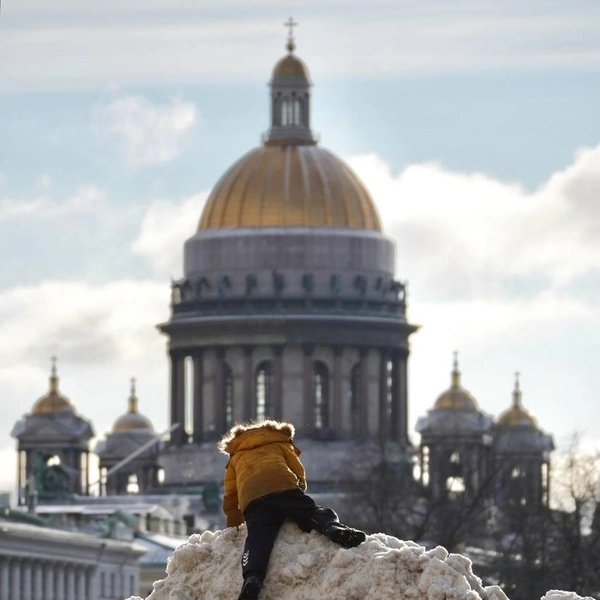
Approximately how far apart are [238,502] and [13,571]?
109935mm

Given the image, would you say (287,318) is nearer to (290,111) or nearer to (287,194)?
(287,194)

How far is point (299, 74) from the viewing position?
617 feet

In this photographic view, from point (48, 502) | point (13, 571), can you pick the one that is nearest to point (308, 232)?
point (48, 502)

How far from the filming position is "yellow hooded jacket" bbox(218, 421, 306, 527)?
16.7 metres

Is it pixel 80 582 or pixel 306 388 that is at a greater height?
pixel 306 388

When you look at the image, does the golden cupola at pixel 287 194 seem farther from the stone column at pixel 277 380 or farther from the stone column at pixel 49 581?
the stone column at pixel 49 581

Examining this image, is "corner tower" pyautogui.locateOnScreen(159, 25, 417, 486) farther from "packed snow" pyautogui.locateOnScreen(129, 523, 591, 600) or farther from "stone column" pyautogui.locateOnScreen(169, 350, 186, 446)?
"packed snow" pyautogui.locateOnScreen(129, 523, 591, 600)

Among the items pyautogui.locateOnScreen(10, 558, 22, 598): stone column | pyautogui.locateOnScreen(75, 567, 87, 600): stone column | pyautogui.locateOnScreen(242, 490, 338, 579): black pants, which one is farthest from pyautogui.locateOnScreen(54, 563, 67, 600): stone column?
pyautogui.locateOnScreen(242, 490, 338, 579): black pants

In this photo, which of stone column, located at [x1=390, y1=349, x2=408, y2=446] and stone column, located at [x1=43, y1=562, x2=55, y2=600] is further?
stone column, located at [x1=390, y1=349, x2=408, y2=446]

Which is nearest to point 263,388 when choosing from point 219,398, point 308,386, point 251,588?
point 308,386

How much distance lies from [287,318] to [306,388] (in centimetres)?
329

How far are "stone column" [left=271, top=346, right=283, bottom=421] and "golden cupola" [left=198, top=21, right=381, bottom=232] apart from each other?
5.86 meters

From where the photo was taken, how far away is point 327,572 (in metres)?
16.1

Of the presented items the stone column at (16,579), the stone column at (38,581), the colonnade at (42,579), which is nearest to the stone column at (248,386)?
the colonnade at (42,579)
